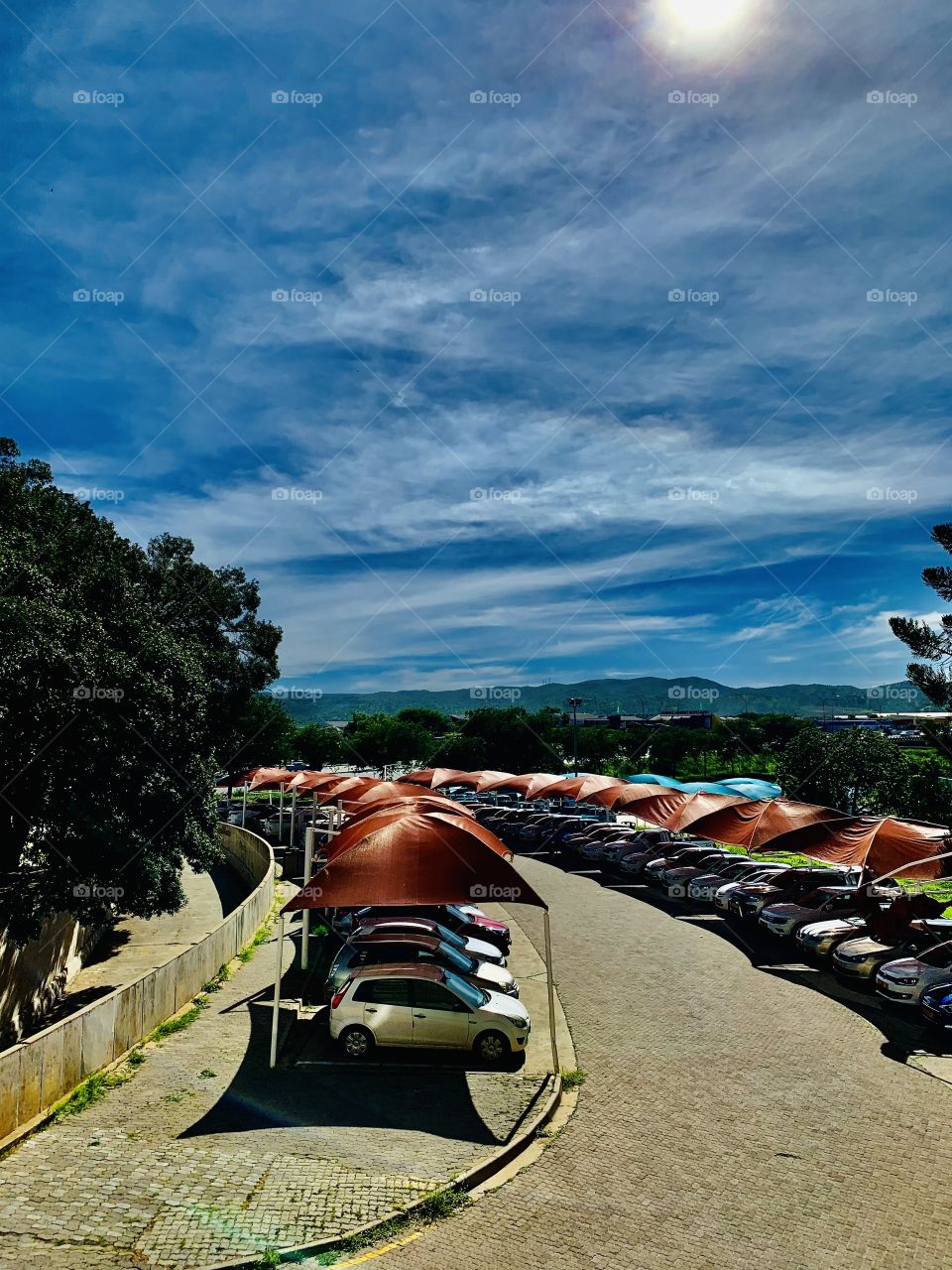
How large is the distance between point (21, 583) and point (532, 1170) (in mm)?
12683

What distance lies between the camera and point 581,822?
40.3 metres

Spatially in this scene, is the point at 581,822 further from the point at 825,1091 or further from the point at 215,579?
the point at 825,1091

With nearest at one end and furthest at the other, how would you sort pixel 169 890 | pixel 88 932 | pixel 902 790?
pixel 169 890, pixel 88 932, pixel 902 790

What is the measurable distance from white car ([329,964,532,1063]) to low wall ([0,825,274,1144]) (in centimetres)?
319

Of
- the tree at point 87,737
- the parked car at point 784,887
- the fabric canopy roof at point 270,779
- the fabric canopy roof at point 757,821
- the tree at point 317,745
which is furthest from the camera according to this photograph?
the tree at point 317,745

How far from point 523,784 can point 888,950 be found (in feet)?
91.6

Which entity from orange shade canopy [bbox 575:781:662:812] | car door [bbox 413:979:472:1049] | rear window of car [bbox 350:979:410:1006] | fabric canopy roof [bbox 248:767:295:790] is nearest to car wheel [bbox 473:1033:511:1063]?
car door [bbox 413:979:472:1049]

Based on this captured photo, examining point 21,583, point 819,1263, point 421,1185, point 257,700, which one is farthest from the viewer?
point 257,700

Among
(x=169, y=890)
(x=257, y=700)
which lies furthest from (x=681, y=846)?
(x=257, y=700)

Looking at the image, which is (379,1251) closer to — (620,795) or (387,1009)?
(387,1009)

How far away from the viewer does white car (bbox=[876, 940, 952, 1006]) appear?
15.4 m

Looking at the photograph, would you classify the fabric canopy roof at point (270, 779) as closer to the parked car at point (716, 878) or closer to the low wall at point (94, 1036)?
the parked car at point (716, 878)

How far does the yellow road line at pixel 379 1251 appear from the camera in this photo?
24.5ft

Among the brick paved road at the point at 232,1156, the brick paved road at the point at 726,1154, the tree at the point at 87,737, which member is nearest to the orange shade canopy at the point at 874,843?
the brick paved road at the point at 726,1154
